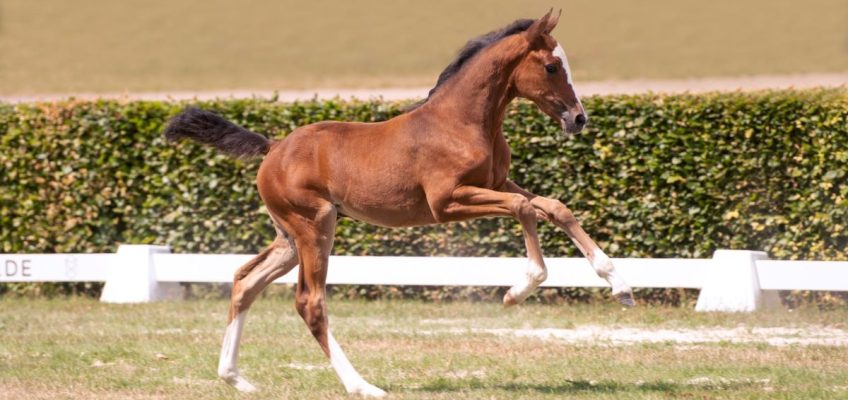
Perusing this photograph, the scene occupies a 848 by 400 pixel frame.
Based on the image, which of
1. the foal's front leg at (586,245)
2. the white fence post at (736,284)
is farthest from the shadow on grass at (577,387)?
the white fence post at (736,284)

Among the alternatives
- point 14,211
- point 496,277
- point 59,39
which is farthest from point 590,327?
point 59,39

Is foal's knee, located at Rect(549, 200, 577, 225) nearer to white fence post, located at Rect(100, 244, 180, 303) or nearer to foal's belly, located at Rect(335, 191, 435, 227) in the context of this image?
foal's belly, located at Rect(335, 191, 435, 227)

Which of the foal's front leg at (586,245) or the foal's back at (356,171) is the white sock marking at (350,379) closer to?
the foal's back at (356,171)

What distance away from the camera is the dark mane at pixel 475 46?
7.50 meters

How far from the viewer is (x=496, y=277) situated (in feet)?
39.9

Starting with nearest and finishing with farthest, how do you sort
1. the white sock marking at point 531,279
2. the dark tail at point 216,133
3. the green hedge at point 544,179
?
the white sock marking at point 531,279
the dark tail at point 216,133
the green hedge at point 544,179

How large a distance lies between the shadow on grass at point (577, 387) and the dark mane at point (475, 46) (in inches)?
71.6

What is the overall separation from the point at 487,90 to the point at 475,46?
422 millimetres

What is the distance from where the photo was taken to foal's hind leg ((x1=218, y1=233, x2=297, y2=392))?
7488 millimetres

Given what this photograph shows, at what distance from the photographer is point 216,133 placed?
26.1 feet

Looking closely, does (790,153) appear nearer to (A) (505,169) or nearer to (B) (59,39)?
(A) (505,169)

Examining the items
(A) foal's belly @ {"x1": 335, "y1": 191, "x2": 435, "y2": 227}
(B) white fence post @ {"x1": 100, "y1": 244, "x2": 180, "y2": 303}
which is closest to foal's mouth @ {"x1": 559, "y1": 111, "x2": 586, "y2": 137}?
(A) foal's belly @ {"x1": 335, "y1": 191, "x2": 435, "y2": 227}

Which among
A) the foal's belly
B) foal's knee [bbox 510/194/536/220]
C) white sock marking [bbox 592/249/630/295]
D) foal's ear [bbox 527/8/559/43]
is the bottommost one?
white sock marking [bbox 592/249/630/295]

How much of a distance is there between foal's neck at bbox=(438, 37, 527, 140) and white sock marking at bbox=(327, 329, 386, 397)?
5.43 feet
